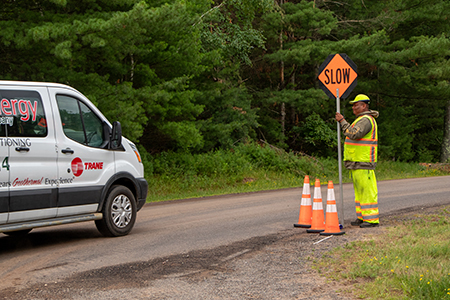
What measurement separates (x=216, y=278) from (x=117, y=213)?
3363mm

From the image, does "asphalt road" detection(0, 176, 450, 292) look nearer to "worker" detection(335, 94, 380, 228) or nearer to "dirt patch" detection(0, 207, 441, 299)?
"dirt patch" detection(0, 207, 441, 299)

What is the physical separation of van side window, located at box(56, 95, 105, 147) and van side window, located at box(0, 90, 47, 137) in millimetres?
398

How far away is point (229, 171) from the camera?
22281 millimetres

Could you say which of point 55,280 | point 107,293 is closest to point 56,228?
point 55,280

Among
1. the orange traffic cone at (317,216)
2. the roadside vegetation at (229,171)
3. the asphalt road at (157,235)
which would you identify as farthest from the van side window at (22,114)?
the roadside vegetation at (229,171)

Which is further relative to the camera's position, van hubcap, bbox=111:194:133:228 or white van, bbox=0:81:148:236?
van hubcap, bbox=111:194:133:228

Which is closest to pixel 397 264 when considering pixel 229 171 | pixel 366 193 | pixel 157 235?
pixel 366 193

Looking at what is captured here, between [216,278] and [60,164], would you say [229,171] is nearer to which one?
[60,164]

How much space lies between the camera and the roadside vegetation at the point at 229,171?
1939cm

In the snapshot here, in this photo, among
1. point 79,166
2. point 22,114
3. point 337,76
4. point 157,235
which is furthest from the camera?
point 337,76

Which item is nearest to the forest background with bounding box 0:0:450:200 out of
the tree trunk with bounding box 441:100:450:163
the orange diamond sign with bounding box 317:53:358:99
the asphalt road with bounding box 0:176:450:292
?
the tree trunk with bounding box 441:100:450:163

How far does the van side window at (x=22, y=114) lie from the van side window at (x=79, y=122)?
0.40m

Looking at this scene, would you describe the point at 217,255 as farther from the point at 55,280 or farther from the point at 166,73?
the point at 166,73

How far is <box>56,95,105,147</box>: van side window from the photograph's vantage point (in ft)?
26.2
